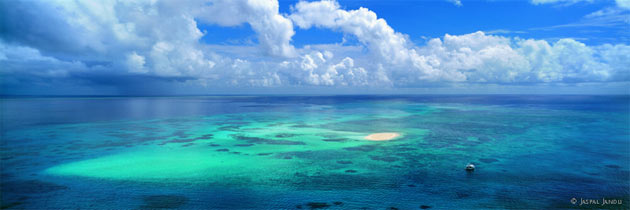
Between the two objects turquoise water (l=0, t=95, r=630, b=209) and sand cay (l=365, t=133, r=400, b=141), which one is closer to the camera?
turquoise water (l=0, t=95, r=630, b=209)

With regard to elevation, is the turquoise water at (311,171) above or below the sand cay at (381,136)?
below

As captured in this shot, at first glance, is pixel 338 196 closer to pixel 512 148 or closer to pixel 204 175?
pixel 204 175

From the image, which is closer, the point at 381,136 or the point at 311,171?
the point at 311,171

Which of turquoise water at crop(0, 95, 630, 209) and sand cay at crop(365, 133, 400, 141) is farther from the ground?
sand cay at crop(365, 133, 400, 141)

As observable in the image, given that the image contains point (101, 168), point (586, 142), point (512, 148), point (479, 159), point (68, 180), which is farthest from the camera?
point (586, 142)

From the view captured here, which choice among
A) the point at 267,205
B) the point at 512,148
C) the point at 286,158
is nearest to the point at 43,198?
the point at 267,205

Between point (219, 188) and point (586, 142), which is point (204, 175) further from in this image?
point (586, 142)

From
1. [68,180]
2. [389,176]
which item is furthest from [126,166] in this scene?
[389,176]

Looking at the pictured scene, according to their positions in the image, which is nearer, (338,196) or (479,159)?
(338,196)

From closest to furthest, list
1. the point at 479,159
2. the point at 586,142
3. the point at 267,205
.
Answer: the point at 267,205 < the point at 479,159 < the point at 586,142

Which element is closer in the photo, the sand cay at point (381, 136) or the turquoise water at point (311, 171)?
the turquoise water at point (311, 171)

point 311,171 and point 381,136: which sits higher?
point 381,136
